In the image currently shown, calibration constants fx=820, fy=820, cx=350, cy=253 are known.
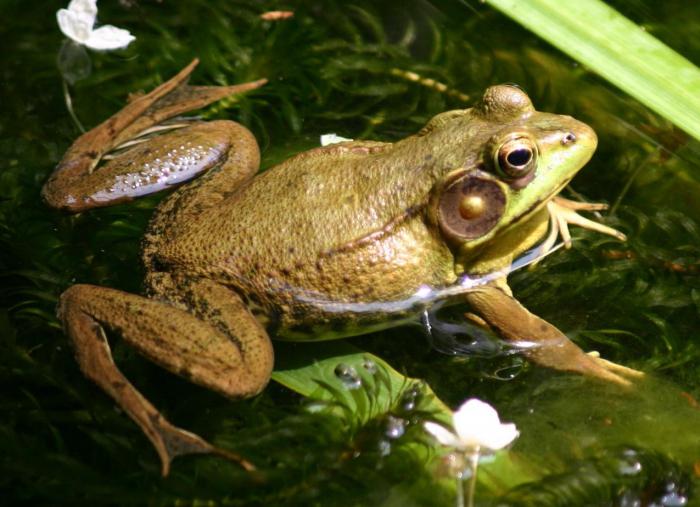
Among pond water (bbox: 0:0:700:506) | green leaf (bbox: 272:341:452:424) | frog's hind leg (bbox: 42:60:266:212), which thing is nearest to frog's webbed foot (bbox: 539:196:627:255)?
pond water (bbox: 0:0:700:506)

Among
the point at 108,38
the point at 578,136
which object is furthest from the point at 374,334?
the point at 108,38

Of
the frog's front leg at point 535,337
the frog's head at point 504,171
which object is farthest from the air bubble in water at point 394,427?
the frog's head at point 504,171

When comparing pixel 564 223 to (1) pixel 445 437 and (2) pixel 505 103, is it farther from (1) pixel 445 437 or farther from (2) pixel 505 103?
(1) pixel 445 437

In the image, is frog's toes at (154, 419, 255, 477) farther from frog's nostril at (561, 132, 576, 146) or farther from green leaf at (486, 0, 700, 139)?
green leaf at (486, 0, 700, 139)

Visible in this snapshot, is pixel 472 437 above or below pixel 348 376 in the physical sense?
above

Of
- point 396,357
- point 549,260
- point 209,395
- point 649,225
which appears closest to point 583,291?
point 549,260

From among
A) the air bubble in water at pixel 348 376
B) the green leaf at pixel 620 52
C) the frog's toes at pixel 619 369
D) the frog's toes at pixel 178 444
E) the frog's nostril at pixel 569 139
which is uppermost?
the green leaf at pixel 620 52

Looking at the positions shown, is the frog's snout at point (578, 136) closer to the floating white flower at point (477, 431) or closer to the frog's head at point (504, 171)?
the frog's head at point (504, 171)
